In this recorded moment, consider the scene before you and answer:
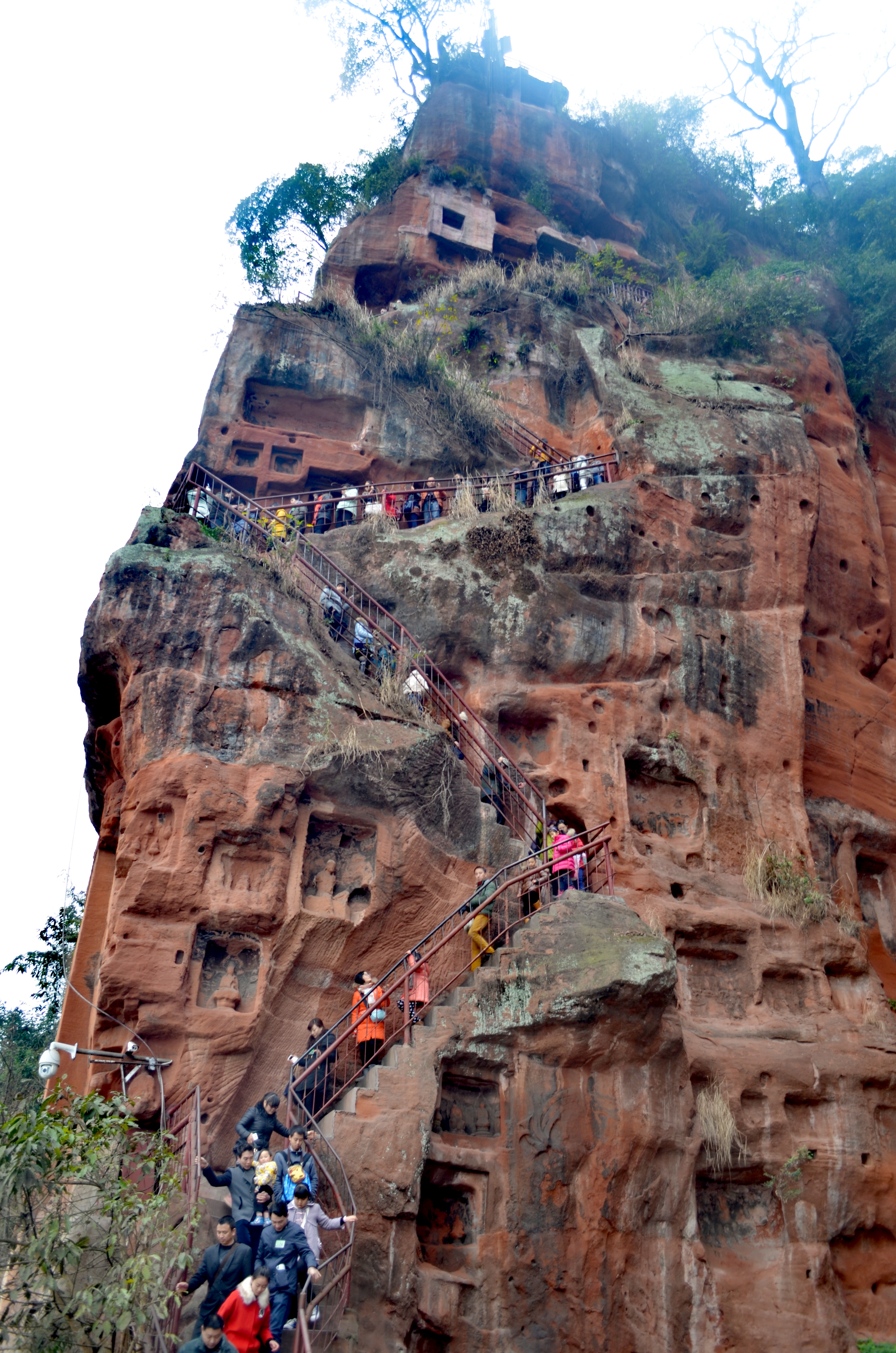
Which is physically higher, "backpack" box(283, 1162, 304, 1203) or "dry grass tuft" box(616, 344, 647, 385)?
"dry grass tuft" box(616, 344, 647, 385)

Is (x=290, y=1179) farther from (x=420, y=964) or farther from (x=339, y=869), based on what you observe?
(x=339, y=869)

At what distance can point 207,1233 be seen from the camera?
9414mm

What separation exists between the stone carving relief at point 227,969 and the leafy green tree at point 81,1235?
2819mm

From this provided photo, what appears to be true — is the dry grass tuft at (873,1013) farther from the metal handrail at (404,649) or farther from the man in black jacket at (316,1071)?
the man in black jacket at (316,1071)

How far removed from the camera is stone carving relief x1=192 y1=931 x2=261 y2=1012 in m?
11.9

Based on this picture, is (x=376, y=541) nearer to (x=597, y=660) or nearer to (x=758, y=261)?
(x=597, y=660)

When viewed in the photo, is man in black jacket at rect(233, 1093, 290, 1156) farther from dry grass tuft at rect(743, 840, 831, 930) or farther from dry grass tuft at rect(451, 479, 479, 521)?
dry grass tuft at rect(451, 479, 479, 521)

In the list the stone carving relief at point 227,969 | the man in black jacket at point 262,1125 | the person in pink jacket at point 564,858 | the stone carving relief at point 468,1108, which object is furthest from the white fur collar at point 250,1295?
the person in pink jacket at point 564,858

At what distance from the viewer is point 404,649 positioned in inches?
610

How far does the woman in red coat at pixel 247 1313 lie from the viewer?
26.2 feet

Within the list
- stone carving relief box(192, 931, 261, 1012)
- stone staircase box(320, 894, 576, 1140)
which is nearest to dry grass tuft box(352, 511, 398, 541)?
stone carving relief box(192, 931, 261, 1012)

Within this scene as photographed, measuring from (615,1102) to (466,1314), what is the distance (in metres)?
2.52

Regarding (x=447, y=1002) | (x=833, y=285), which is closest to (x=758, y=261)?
(x=833, y=285)

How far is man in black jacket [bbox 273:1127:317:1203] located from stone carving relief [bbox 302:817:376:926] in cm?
312
